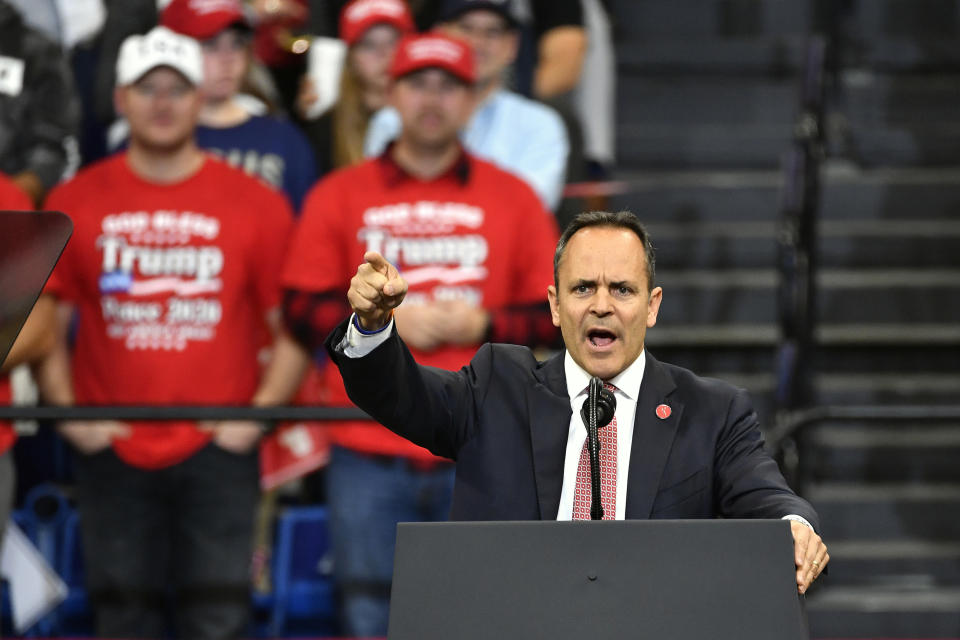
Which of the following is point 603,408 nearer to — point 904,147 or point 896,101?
point 904,147

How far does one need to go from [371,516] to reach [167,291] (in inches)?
38.8

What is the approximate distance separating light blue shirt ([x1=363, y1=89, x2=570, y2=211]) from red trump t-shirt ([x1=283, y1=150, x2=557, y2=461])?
61 cm

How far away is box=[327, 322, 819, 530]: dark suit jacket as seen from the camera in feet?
9.18

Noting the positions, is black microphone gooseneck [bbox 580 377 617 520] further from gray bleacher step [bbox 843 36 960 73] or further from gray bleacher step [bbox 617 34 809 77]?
gray bleacher step [bbox 843 36 960 73]

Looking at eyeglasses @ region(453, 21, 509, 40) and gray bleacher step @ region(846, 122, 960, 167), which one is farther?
gray bleacher step @ region(846, 122, 960, 167)

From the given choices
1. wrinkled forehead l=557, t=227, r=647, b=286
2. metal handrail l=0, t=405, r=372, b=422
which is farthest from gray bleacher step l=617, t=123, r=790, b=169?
wrinkled forehead l=557, t=227, r=647, b=286

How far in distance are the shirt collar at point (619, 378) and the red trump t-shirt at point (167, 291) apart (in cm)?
215

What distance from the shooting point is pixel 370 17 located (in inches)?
227

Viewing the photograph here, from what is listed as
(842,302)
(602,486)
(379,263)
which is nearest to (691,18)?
(842,302)

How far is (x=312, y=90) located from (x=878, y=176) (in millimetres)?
2739

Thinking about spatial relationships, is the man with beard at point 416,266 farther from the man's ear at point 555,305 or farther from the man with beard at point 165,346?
the man's ear at point 555,305

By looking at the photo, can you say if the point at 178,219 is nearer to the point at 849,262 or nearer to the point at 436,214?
the point at 436,214

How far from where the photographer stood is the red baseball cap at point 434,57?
512cm

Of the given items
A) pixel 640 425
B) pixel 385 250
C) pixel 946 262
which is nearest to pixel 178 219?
pixel 385 250
